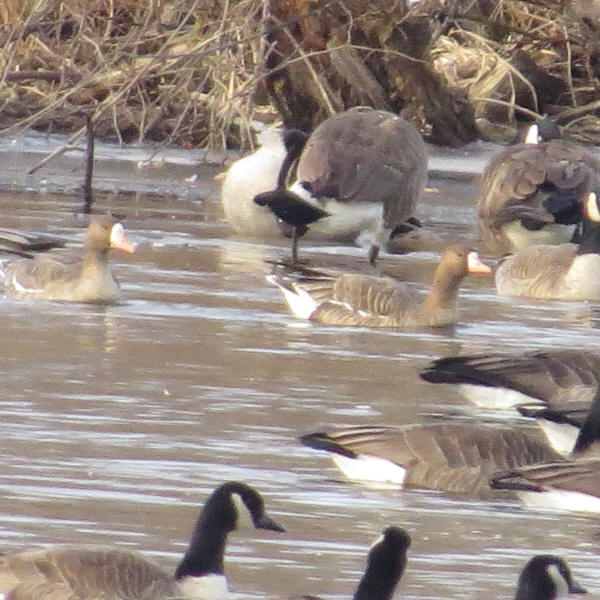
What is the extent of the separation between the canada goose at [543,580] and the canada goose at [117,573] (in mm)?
884

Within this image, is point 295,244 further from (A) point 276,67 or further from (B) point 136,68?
(B) point 136,68

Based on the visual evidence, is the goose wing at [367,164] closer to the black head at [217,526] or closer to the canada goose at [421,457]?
the canada goose at [421,457]

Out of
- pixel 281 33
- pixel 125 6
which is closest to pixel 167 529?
pixel 281 33

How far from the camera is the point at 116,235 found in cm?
1302

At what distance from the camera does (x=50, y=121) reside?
19.5 m

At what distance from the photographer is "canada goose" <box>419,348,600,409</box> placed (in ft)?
30.6

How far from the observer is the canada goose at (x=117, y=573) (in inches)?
231

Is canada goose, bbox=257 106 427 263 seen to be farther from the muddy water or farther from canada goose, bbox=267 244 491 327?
canada goose, bbox=267 244 491 327

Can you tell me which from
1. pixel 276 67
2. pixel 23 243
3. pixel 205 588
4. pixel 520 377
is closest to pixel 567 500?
pixel 520 377

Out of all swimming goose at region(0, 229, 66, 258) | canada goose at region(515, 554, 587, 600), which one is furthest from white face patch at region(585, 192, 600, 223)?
canada goose at region(515, 554, 587, 600)

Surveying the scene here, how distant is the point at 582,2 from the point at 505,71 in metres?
7.73

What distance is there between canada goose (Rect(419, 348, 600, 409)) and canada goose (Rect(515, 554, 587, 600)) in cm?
332

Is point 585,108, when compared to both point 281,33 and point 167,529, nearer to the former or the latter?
point 281,33

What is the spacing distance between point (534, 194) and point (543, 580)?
11.9m
